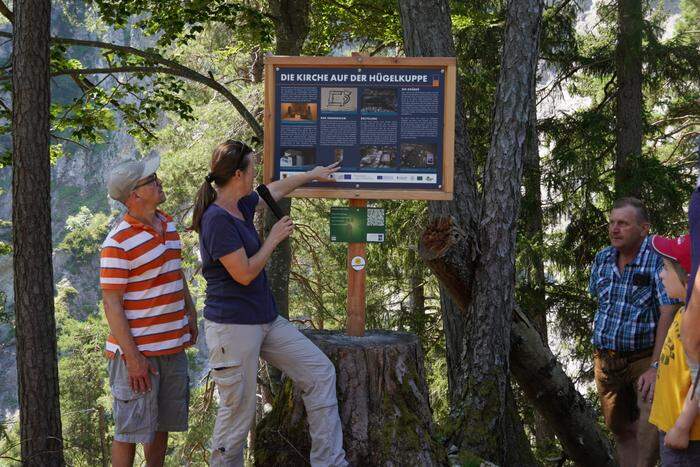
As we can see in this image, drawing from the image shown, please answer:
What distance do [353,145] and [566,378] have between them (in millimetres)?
2455

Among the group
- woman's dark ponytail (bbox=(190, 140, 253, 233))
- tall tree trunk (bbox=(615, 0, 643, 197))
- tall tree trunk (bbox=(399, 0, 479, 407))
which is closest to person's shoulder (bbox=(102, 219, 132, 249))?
woman's dark ponytail (bbox=(190, 140, 253, 233))

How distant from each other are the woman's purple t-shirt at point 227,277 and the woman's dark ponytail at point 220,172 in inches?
3.1

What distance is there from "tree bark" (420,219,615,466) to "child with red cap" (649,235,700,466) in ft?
7.03

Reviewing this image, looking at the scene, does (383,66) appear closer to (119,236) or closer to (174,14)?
(119,236)

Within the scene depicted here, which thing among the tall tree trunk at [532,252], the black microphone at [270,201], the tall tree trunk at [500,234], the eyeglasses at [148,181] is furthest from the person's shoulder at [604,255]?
the tall tree trunk at [532,252]

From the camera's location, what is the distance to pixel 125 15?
9523mm

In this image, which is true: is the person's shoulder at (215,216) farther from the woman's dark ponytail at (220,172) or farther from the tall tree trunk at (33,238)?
the tall tree trunk at (33,238)

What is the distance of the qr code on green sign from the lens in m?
4.32

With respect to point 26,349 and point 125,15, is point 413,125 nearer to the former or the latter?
point 26,349

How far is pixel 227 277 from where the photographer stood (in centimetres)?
362

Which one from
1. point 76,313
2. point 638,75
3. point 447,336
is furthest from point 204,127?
point 76,313

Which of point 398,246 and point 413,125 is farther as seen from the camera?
point 398,246

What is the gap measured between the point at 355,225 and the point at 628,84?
7.41 metres

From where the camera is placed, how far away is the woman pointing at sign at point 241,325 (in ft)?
11.6
